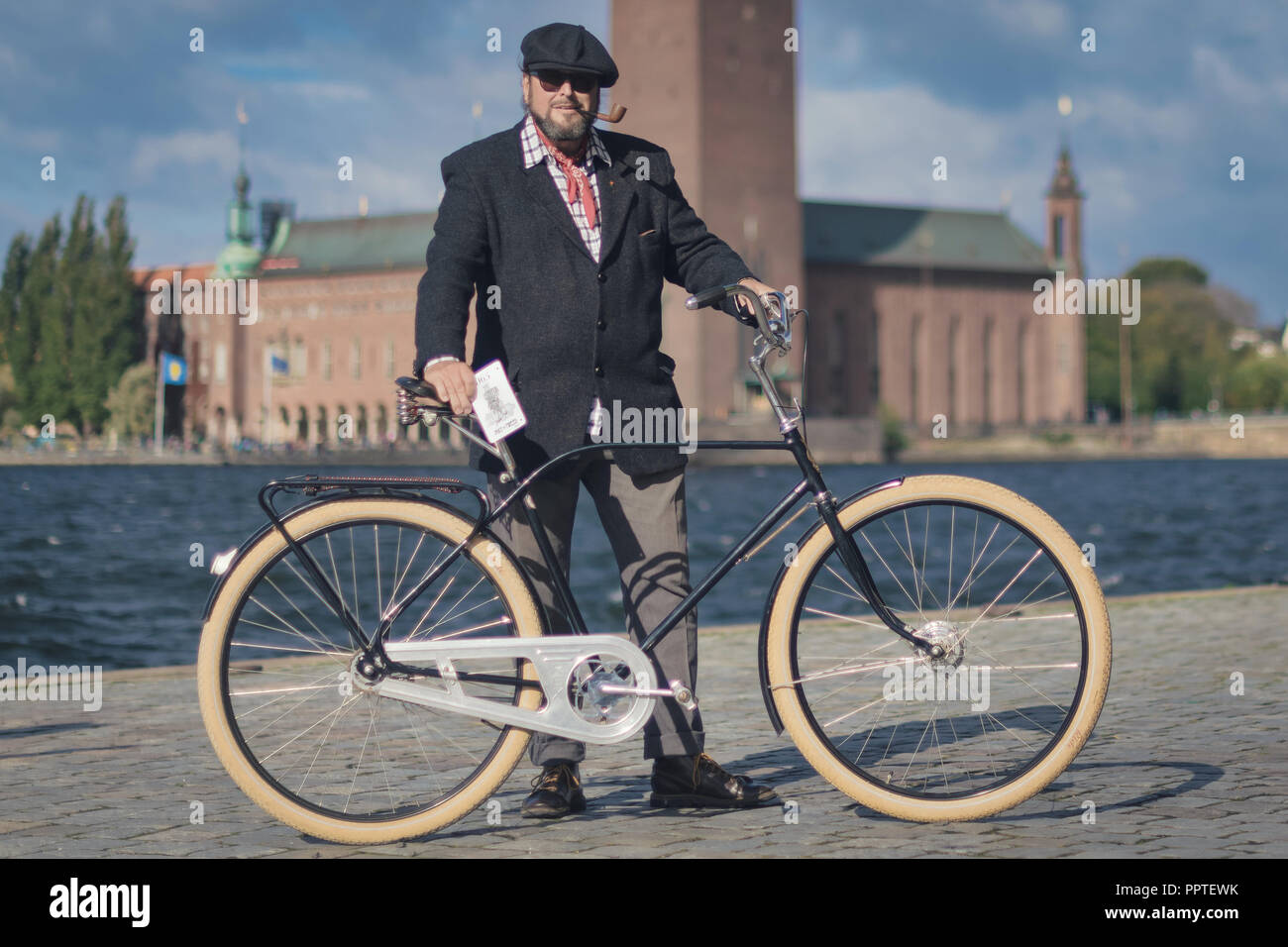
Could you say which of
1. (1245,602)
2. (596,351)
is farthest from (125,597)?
(596,351)

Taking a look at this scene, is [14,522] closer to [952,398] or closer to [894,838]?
[894,838]

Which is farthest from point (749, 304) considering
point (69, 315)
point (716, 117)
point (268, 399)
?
point (268, 399)

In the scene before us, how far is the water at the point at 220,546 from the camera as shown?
57.8 feet

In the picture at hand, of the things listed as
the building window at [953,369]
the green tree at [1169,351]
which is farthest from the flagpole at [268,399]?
the green tree at [1169,351]

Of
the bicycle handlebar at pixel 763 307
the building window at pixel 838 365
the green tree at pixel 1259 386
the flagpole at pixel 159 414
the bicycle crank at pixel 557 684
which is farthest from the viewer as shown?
the green tree at pixel 1259 386

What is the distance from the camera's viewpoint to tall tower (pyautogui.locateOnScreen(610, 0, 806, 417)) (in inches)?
2810

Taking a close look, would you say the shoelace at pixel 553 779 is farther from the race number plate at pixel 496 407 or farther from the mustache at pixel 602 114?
the mustache at pixel 602 114

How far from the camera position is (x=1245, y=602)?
9.64 metres

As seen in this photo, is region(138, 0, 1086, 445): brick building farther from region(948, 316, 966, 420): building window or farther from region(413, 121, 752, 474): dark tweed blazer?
region(413, 121, 752, 474): dark tweed blazer

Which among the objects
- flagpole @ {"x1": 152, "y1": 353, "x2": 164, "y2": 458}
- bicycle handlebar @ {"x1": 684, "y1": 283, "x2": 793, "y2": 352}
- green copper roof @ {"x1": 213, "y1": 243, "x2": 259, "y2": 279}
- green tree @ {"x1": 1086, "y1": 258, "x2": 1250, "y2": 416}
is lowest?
bicycle handlebar @ {"x1": 684, "y1": 283, "x2": 793, "y2": 352}

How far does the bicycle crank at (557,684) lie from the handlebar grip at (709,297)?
77cm

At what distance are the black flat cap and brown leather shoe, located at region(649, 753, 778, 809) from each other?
1.56 metres

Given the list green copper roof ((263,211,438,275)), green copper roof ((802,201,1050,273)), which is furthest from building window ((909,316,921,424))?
green copper roof ((263,211,438,275))
